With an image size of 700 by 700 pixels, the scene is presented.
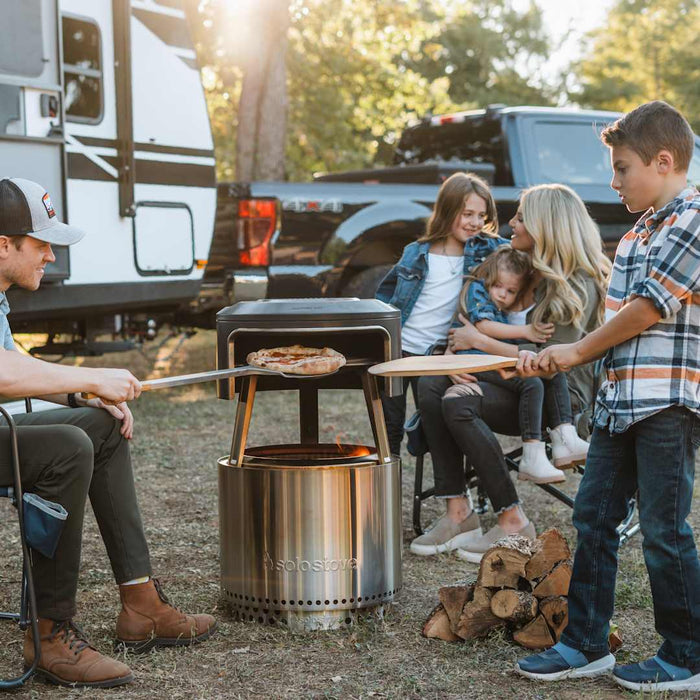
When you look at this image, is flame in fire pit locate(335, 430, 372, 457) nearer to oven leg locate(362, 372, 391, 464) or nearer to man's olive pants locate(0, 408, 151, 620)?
oven leg locate(362, 372, 391, 464)

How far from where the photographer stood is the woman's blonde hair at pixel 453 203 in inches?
185

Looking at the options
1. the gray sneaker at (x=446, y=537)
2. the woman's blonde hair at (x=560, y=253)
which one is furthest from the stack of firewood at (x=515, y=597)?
the woman's blonde hair at (x=560, y=253)

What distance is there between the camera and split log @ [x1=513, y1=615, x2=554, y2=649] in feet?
11.0

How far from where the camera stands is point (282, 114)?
1310cm

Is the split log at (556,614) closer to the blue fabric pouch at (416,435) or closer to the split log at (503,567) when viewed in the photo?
the split log at (503,567)

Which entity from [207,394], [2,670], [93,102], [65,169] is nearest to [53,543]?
[2,670]

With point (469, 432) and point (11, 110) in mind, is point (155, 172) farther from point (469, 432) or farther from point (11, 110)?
point (469, 432)

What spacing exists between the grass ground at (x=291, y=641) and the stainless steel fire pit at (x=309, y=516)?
0.36ft

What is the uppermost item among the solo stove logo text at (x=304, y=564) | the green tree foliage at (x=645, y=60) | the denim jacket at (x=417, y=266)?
the green tree foliage at (x=645, y=60)

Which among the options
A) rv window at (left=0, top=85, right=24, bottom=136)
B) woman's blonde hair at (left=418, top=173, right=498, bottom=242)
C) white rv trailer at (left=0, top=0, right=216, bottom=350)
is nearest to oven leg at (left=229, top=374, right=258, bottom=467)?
woman's blonde hair at (left=418, top=173, right=498, bottom=242)

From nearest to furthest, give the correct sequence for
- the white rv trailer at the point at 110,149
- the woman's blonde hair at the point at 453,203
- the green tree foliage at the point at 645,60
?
the woman's blonde hair at the point at 453,203 → the white rv trailer at the point at 110,149 → the green tree foliage at the point at 645,60

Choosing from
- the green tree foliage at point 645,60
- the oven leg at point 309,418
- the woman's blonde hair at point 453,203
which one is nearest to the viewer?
the oven leg at point 309,418

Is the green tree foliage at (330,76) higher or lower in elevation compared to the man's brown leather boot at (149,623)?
higher

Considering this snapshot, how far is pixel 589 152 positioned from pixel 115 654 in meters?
6.34
